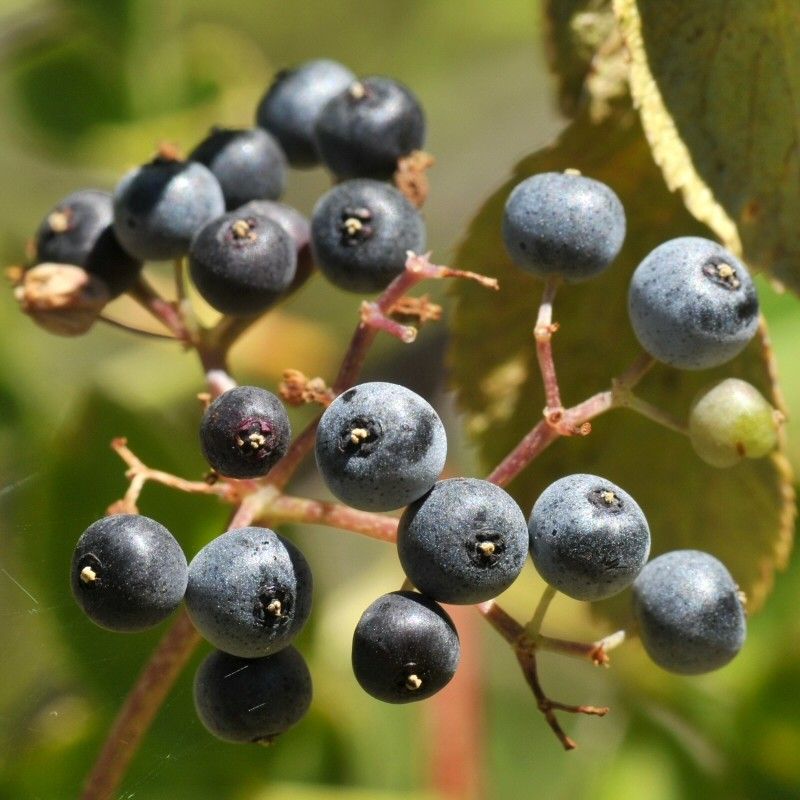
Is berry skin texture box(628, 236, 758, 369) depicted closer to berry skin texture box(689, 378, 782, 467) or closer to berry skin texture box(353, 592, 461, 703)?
berry skin texture box(689, 378, 782, 467)

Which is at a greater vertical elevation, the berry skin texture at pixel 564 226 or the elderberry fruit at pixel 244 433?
the berry skin texture at pixel 564 226

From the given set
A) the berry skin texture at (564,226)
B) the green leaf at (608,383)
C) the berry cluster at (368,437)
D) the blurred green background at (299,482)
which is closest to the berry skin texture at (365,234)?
the berry cluster at (368,437)

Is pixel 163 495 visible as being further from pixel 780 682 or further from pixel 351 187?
pixel 780 682

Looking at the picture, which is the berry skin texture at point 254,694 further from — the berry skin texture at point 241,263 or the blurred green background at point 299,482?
the berry skin texture at point 241,263

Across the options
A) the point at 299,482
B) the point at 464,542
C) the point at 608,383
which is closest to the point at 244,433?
the point at 464,542

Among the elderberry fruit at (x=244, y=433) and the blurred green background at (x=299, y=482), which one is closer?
the elderberry fruit at (x=244, y=433)

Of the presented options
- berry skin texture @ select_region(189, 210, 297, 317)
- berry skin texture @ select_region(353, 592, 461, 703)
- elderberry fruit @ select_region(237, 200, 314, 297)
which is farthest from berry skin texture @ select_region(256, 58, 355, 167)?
berry skin texture @ select_region(353, 592, 461, 703)

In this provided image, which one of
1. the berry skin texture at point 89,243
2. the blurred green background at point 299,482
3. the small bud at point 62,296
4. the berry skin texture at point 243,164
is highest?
the berry skin texture at point 243,164

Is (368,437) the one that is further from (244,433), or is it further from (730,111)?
(730,111)
